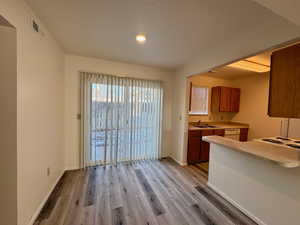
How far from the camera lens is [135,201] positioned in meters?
1.99

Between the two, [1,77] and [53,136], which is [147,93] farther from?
[1,77]

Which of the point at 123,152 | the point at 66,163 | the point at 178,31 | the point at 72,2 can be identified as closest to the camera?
the point at 72,2

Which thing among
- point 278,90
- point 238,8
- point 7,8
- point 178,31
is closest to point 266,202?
point 278,90

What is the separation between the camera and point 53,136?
7.18ft

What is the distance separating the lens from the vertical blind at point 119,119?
2920 millimetres

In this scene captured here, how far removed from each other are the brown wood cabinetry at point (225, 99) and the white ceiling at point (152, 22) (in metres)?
2.03

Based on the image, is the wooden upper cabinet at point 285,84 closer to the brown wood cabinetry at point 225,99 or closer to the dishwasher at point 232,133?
the dishwasher at point 232,133

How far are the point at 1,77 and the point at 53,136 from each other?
4.02ft

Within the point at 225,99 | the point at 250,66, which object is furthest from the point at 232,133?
the point at 250,66

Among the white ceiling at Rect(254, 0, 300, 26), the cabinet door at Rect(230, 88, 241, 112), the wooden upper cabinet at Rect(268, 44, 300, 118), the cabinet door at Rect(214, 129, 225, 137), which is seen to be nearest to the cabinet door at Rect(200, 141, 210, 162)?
the cabinet door at Rect(214, 129, 225, 137)

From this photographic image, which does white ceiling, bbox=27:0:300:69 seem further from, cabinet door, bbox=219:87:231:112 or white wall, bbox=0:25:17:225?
cabinet door, bbox=219:87:231:112

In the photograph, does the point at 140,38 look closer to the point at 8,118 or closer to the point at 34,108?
the point at 34,108

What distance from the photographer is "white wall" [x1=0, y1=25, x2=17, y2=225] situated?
1.22 metres

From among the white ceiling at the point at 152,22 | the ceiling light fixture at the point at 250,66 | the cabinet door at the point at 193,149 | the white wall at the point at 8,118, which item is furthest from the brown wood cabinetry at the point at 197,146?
the white wall at the point at 8,118
